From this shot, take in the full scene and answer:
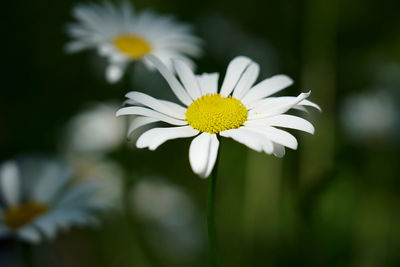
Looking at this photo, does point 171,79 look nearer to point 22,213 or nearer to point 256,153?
point 22,213

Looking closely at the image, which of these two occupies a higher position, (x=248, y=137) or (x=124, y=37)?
(x=124, y=37)

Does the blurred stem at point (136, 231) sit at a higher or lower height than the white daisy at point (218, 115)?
lower

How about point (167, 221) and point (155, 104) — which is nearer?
point (155, 104)

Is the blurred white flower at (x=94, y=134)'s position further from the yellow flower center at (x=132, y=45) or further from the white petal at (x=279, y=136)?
the white petal at (x=279, y=136)

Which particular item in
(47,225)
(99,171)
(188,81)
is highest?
(188,81)

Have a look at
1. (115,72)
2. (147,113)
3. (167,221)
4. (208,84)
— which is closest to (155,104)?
(147,113)

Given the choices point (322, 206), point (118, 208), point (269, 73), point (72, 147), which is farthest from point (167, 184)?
point (269, 73)

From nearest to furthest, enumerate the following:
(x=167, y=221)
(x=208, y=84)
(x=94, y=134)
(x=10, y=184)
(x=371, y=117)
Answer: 1. (x=208, y=84)
2. (x=10, y=184)
3. (x=167, y=221)
4. (x=94, y=134)
5. (x=371, y=117)

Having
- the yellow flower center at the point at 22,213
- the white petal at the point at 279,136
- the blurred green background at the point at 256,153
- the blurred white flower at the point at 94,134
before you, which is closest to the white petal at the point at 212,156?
the white petal at the point at 279,136
